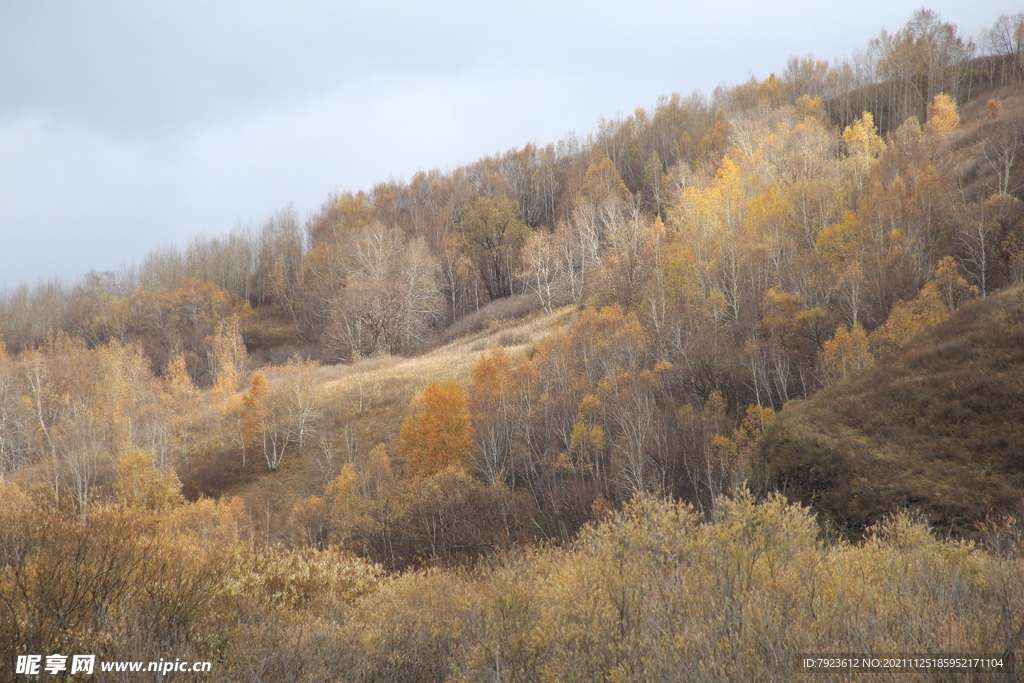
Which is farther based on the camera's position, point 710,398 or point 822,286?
point 822,286

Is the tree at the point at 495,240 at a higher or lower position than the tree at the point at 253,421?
higher

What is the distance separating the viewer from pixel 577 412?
1843 inches

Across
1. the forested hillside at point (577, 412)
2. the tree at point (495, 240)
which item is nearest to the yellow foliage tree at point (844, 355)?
the forested hillside at point (577, 412)

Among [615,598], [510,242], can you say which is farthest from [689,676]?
[510,242]

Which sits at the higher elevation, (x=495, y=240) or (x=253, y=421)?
(x=495, y=240)

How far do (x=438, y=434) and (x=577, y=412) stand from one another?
11227 millimetres

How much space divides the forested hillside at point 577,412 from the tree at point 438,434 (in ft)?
0.93

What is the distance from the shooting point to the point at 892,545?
2105 centimetres

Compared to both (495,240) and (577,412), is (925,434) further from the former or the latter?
(495,240)

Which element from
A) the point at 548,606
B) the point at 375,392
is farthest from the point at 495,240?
the point at 548,606

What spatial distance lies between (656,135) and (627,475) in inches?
3181

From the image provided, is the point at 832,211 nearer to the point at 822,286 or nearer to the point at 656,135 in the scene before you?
the point at 822,286

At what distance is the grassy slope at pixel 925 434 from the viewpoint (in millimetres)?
25812

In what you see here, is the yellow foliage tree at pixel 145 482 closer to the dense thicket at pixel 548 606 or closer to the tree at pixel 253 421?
the tree at pixel 253 421
